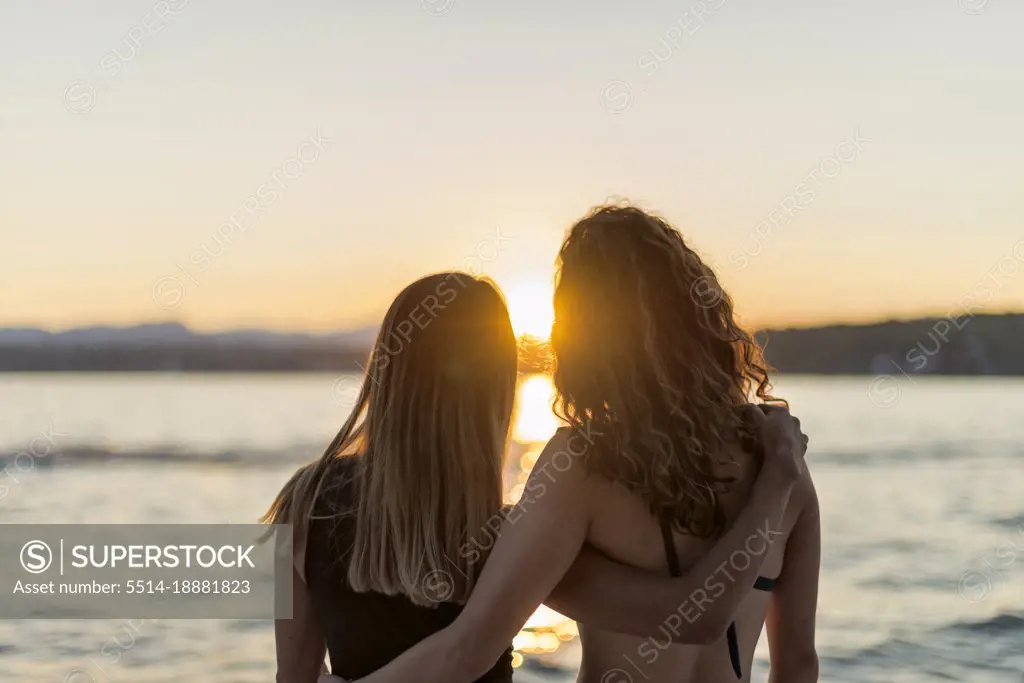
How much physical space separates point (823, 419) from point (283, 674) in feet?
91.1

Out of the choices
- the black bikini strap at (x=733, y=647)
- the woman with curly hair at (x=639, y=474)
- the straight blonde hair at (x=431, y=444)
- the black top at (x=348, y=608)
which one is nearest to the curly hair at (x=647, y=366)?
the woman with curly hair at (x=639, y=474)

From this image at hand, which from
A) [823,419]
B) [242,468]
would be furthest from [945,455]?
[242,468]

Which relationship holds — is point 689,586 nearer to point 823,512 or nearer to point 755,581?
point 755,581

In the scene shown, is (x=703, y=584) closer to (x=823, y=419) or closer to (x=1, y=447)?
(x=1, y=447)

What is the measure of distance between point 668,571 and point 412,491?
59 centimetres

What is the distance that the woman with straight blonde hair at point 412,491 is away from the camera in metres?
2.09

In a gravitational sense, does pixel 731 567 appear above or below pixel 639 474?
below

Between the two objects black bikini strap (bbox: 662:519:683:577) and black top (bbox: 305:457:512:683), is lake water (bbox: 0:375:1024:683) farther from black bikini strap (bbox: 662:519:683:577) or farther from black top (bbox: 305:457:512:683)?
black top (bbox: 305:457:512:683)

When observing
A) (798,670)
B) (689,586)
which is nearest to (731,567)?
(689,586)

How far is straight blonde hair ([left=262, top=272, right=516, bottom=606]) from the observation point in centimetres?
209

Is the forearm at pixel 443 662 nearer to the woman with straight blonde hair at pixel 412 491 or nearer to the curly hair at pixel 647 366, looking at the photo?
the woman with straight blonde hair at pixel 412 491

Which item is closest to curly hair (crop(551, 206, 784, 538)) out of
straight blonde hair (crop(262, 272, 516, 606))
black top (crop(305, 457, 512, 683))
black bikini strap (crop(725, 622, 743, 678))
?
black bikini strap (crop(725, 622, 743, 678))

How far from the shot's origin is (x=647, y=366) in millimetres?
1754

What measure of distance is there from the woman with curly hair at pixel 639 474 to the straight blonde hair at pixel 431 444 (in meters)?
0.30
